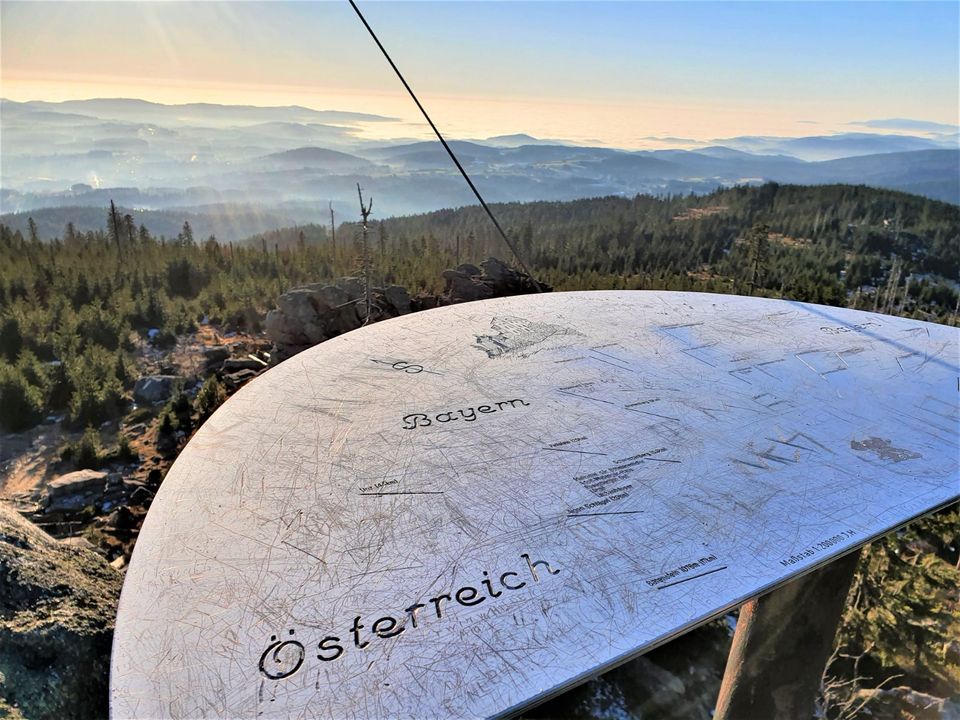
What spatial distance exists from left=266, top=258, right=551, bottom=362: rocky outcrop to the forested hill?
4863 mm

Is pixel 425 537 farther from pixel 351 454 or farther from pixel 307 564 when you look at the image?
pixel 351 454

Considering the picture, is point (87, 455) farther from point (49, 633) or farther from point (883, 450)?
point (883, 450)

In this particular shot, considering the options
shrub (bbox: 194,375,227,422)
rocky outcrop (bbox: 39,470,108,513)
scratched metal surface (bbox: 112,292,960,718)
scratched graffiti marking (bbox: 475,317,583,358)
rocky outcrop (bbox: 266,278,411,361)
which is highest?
scratched graffiti marking (bbox: 475,317,583,358)

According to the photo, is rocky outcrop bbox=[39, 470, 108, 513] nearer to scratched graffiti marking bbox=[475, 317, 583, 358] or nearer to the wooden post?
scratched graffiti marking bbox=[475, 317, 583, 358]

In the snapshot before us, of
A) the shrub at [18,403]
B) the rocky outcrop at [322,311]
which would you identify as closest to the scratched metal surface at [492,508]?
the rocky outcrop at [322,311]

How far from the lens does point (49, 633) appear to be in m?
3.04

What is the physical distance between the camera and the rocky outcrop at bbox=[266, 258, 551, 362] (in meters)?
10.5

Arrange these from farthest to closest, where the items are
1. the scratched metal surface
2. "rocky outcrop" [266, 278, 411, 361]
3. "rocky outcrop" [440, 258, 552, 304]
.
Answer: "rocky outcrop" [440, 258, 552, 304] < "rocky outcrop" [266, 278, 411, 361] < the scratched metal surface

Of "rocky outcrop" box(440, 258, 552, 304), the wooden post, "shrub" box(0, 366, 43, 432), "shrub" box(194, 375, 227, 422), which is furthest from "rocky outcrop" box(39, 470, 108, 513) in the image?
the wooden post

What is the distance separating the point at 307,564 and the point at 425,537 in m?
0.60

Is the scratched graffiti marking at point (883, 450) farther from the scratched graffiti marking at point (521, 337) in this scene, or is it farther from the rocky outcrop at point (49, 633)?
the rocky outcrop at point (49, 633)

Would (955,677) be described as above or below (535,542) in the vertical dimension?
below

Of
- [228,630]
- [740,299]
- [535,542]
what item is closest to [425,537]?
[535,542]

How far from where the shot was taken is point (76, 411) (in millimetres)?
8758
